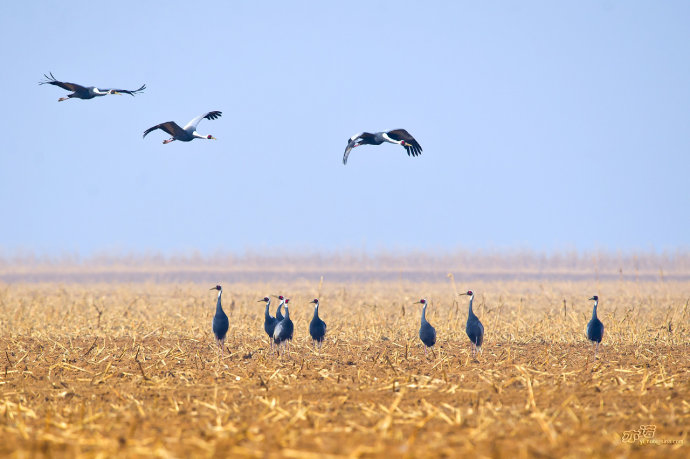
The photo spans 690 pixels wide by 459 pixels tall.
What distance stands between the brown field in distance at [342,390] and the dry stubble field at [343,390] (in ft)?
0.09

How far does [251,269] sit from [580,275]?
19.6m

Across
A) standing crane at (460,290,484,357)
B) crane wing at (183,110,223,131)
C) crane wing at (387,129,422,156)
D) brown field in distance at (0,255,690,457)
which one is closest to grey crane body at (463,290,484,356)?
standing crane at (460,290,484,357)

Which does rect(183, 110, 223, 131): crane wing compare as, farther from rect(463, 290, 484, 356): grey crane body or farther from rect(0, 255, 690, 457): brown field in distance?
rect(463, 290, 484, 356): grey crane body

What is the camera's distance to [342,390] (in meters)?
8.09

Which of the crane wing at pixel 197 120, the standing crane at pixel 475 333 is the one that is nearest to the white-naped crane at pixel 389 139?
the crane wing at pixel 197 120

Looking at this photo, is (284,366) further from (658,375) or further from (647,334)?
(647,334)

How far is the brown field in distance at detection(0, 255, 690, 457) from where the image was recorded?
5703 mm

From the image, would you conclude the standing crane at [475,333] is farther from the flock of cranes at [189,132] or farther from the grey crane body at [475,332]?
the flock of cranes at [189,132]

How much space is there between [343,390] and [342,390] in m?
0.01

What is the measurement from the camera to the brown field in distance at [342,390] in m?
5.70

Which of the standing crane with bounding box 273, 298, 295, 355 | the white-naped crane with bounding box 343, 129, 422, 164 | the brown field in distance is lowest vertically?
the brown field in distance

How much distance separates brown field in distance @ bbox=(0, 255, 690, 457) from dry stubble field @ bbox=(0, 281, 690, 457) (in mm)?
27

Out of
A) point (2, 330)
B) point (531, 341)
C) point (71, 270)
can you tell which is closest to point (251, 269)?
point (71, 270)

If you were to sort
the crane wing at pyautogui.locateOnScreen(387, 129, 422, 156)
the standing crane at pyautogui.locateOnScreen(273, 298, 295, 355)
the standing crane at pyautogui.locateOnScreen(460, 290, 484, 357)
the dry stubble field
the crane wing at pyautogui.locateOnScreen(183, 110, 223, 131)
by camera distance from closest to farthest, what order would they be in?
the dry stubble field < the standing crane at pyautogui.locateOnScreen(460, 290, 484, 357) < the standing crane at pyautogui.locateOnScreen(273, 298, 295, 355) < the crane wing at pyautogui.locateOnScreen(183, 110, 223, 131) < the crane wing at pyautogui.locateOnScreen(387, 129, 422, 156)
